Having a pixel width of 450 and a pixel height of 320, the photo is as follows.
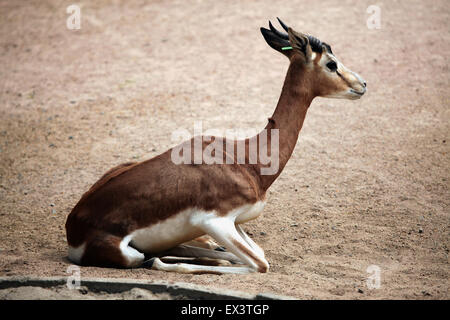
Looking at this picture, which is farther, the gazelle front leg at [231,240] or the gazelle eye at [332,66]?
the gazelle eye at [332,66]

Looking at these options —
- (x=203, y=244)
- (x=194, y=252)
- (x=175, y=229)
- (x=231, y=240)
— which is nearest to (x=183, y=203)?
(x=175, y=229)

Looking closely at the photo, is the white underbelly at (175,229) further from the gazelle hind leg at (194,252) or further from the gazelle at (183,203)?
the gazelle hind leg at (194,252)

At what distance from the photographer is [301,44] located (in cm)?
551

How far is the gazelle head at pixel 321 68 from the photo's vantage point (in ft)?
18.1

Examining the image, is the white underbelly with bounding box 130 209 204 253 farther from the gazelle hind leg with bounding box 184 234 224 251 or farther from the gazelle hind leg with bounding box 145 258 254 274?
the gazelle hind leg with bounding box 184 234 224 251

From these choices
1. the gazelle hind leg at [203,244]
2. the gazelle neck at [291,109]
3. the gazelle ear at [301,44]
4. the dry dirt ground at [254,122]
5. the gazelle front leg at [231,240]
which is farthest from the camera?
the gazelle hind leg at [203,244]

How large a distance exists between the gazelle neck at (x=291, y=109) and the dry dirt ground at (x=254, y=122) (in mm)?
1038

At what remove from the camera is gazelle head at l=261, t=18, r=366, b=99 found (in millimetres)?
5523

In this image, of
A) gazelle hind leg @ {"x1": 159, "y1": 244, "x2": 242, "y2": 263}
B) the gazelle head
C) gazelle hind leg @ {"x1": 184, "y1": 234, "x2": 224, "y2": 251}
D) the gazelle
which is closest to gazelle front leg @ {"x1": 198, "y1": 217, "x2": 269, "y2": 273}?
the gazelle

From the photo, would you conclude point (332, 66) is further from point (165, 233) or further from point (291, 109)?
point (165, 233)

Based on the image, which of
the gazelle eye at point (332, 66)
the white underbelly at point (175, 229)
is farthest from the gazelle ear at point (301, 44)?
the white underbelly at point (175, 229)

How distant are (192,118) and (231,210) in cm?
430

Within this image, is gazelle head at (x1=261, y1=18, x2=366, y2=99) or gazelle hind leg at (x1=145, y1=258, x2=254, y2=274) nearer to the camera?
gazelle hind leg at (x1=145, y1=258, x2=254, y2=274)

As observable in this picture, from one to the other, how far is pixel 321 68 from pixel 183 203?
171cm
